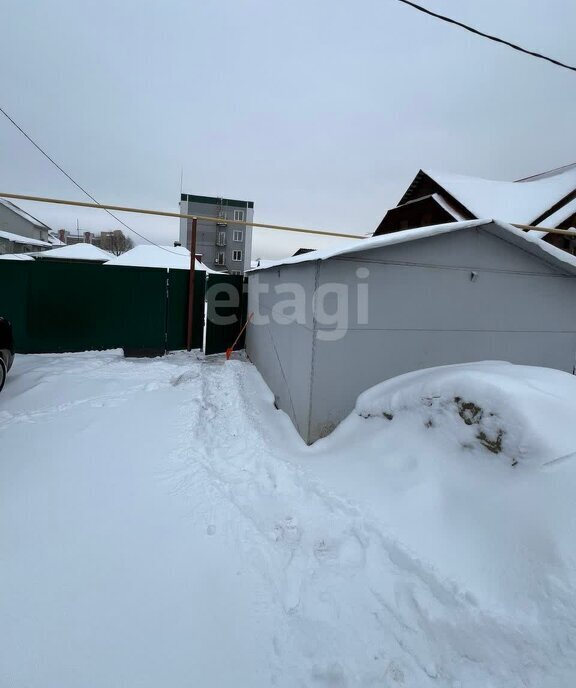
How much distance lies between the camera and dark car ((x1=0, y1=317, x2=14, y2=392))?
497 cm

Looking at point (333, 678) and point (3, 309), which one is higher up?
point (3, 309)

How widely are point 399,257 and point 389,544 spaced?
9.79 feet

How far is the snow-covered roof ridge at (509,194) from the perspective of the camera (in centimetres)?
1566

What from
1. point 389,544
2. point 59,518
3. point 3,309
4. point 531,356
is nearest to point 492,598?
point 389,544

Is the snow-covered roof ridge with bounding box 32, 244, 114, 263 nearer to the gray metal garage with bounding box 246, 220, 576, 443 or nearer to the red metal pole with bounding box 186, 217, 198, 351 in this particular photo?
the red metal pole with bounding box 186, 217, 198, 351

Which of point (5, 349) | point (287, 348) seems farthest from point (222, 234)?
point (287, 348)

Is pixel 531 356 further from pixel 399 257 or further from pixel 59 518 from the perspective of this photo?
pixel 59 518

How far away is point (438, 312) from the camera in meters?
4.43

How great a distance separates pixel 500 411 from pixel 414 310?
199 centimetres

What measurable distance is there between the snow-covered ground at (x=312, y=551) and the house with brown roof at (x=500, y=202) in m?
14.8

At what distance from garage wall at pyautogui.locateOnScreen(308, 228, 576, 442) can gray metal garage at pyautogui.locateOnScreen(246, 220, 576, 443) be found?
0.04 ft

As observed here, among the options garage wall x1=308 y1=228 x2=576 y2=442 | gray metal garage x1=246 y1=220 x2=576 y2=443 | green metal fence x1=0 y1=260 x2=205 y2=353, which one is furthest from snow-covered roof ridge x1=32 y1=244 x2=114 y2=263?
garage wall x1=308 y1=228 x2=576 y2=442

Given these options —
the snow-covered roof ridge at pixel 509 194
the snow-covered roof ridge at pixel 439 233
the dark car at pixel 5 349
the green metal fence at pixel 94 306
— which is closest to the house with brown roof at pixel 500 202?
the snow-covered roof ridge at pixel 509 194

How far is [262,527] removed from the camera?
2.58 m
